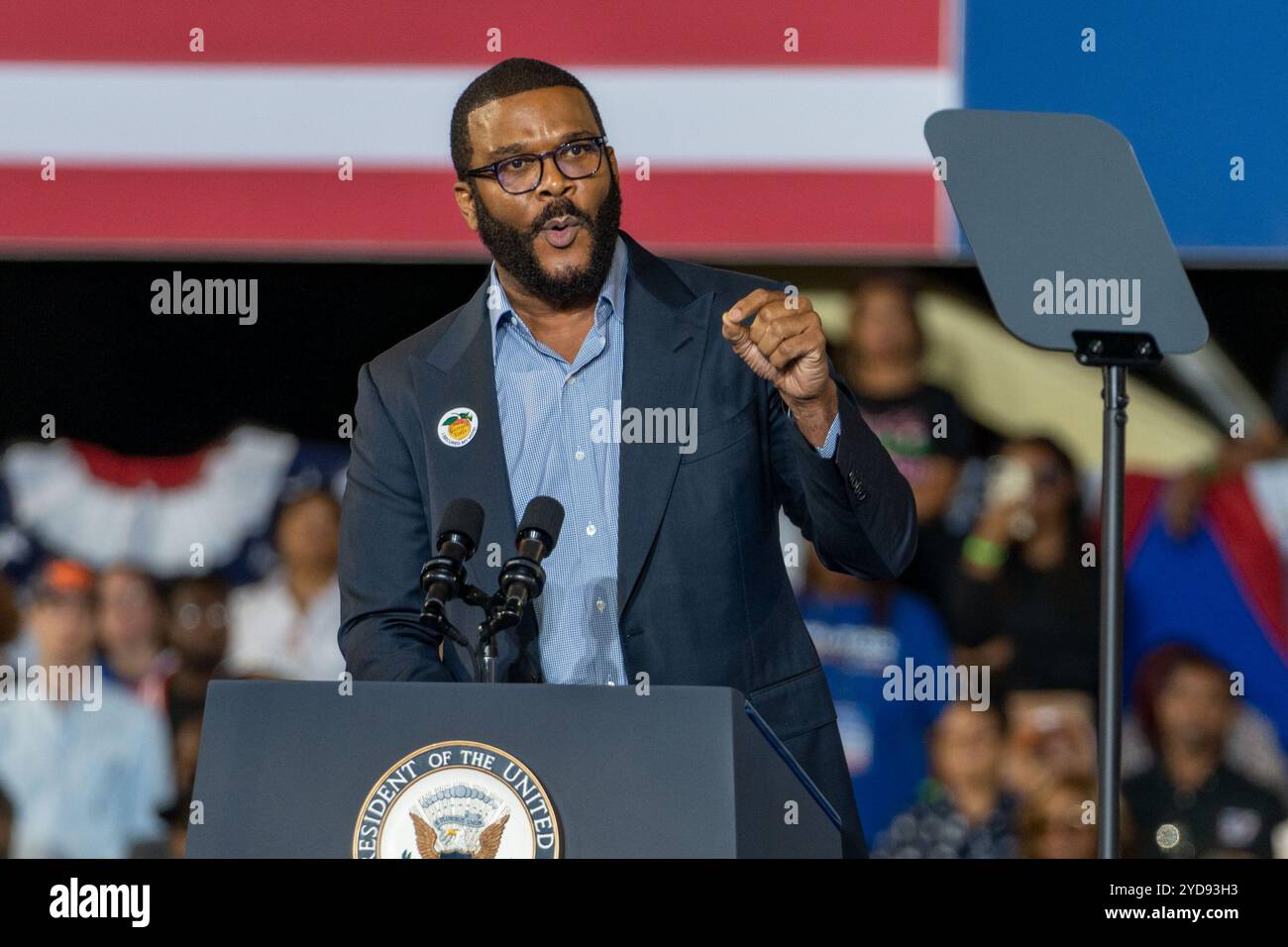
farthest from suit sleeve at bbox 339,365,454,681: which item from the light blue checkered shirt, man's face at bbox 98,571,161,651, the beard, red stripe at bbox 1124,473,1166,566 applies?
red stripe at bbox 1124,473,1166,566

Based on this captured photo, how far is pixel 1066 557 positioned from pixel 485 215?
82.8 inches

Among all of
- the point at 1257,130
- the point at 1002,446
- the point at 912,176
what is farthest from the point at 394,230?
the point at 1257,130

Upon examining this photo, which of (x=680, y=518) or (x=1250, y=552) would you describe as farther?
(x=1250, y=552)

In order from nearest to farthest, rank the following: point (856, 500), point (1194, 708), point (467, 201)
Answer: point (856, 500)
point (467, 201)
point (1194, 708)

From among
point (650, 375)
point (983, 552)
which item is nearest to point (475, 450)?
point (650, 375)

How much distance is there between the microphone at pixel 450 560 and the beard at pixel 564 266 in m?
0.71

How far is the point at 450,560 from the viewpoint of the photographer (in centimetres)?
220

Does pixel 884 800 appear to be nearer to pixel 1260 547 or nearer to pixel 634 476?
pixel 1260 547

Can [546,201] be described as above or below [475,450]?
above

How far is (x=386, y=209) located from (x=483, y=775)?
247 cm

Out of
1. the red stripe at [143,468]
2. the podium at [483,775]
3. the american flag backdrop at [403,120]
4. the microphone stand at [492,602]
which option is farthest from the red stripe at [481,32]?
the podium at [483,775]

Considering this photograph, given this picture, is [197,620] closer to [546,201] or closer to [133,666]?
[133,666]

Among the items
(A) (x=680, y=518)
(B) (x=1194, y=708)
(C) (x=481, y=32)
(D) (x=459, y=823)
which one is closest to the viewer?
(D) (x=459, y=823)

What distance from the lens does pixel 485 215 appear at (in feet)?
9.64
